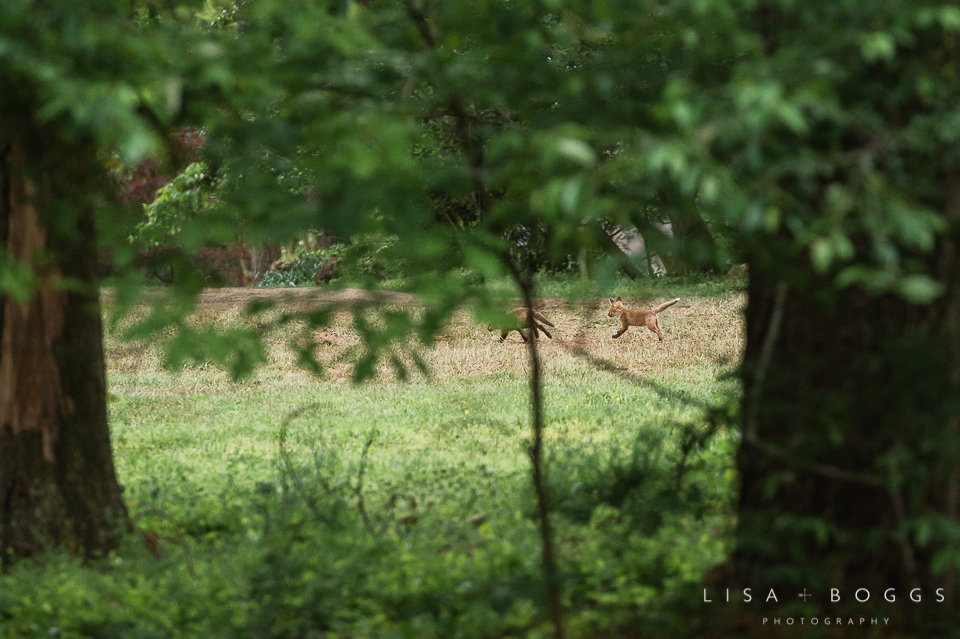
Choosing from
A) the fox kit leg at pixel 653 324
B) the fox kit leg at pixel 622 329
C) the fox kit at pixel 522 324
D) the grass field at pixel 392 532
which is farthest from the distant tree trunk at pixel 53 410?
the fox kit leg at pixel 653 324

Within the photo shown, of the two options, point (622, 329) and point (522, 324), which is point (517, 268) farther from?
point (622, 329)

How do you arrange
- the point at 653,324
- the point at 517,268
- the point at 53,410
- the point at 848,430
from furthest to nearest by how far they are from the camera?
the point at 653,324, the point at 53,410, the point at 517,268, the point at 848,430

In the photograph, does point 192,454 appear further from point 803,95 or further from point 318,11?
point 803,95

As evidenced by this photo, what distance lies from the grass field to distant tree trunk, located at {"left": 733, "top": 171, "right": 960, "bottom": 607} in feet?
1.67

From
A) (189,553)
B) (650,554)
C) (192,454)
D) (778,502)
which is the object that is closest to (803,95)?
(778,502)

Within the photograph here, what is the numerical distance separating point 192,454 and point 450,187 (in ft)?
19.6

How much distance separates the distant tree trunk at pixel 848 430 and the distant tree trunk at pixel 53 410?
136 inches

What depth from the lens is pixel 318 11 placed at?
3381 millimetres

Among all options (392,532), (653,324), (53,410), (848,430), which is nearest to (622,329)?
(653,324)

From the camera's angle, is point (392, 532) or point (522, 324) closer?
point (522, 324)

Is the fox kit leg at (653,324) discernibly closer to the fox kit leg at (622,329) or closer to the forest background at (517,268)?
the fox kit leg at (622,329)

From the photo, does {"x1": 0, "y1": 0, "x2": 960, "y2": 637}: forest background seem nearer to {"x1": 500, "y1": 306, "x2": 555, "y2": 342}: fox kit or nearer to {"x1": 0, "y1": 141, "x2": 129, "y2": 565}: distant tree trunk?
{"x1": 0, "y1": 141, "x2": 129, "y2": 565}: distant tree trunk

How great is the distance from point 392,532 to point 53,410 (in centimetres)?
195

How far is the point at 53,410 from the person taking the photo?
5.54 m
